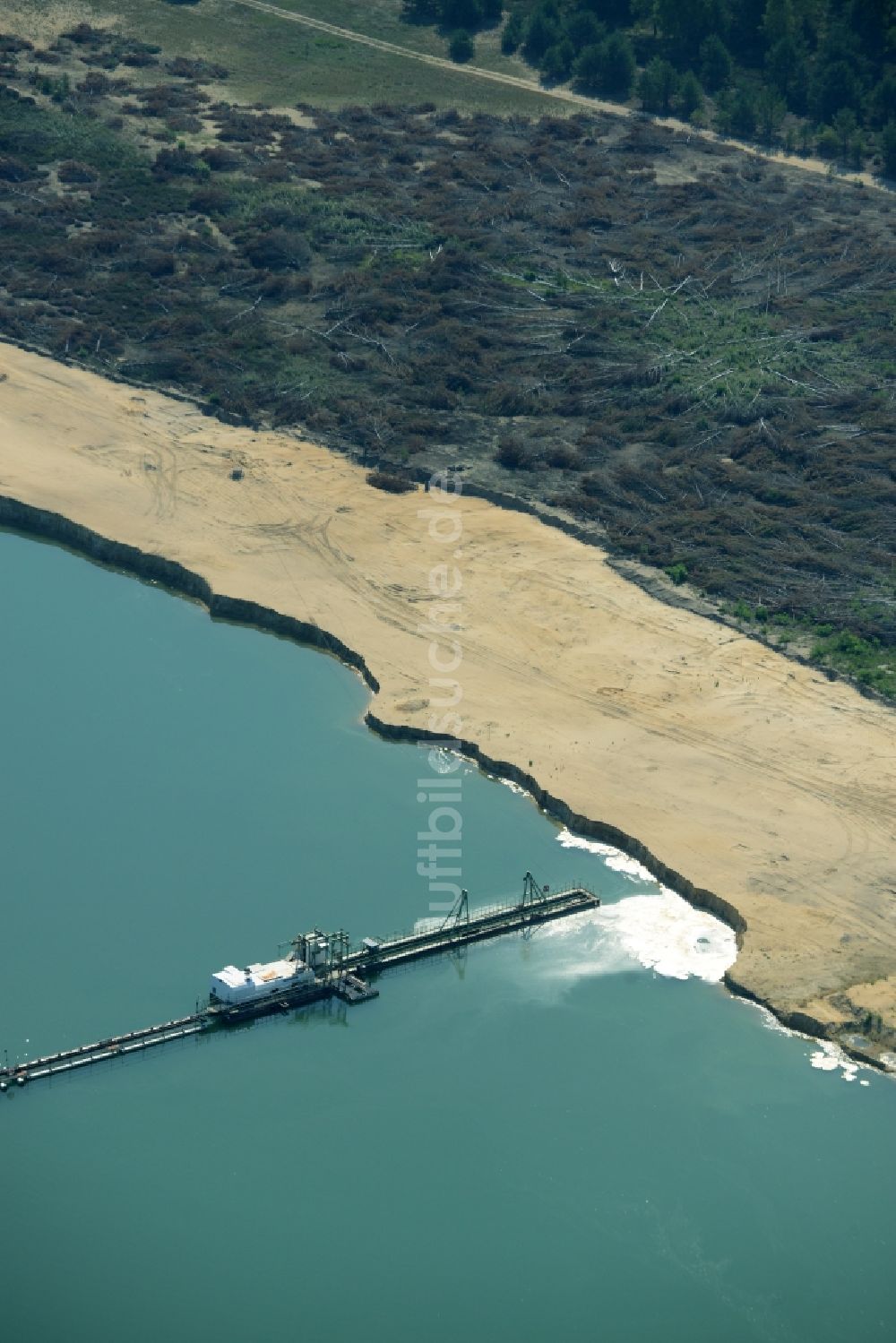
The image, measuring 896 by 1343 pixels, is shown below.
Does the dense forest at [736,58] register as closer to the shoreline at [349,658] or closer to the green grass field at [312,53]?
the green grass field at [312,53]

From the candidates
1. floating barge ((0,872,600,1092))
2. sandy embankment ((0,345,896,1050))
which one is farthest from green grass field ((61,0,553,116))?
floating barge ((0,872,600,1092))

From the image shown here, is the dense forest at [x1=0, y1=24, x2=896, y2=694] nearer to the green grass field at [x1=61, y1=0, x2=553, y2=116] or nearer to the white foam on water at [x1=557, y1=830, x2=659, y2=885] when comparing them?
the green grass field at [x1=61, y1=0, x2=553, y2=116]

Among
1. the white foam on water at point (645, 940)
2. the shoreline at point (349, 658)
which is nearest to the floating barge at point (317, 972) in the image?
the white foam on water at point (645, 940)

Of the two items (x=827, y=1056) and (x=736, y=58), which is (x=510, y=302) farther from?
(x=827, y=1056)

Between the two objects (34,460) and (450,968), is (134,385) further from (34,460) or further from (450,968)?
(450,968)

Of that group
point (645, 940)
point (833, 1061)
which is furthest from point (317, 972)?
point (833, 1061)

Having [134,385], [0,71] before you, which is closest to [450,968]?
[134,385]
